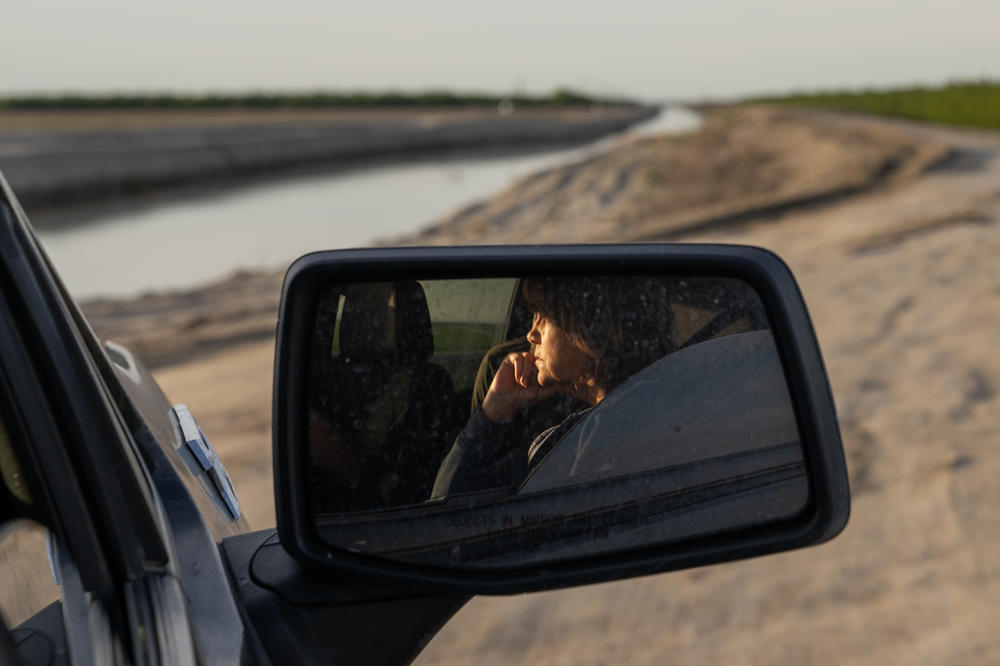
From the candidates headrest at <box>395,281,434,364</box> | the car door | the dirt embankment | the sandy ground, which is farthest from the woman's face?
the dirt embankment

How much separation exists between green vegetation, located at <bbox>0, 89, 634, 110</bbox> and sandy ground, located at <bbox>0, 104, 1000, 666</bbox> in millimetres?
77796

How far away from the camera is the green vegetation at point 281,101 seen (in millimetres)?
79250

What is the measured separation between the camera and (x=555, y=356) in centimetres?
137

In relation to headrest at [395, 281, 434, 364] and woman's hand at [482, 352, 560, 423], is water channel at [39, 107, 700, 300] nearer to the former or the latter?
headrest at [395, 281, 434, 364]

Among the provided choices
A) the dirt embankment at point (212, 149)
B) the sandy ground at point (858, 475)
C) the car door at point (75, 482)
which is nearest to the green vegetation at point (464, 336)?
the car door at point (75, 482)

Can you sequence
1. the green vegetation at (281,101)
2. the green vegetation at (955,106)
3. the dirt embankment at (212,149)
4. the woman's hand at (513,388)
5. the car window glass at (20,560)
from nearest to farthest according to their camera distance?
the car window glass at (20,560) < the woman's hand at (513,388) < the dirt embankment at (212,149) < the green vegetation at (955,106) < the green vegetation at (281,101)

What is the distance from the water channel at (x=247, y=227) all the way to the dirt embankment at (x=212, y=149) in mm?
3061

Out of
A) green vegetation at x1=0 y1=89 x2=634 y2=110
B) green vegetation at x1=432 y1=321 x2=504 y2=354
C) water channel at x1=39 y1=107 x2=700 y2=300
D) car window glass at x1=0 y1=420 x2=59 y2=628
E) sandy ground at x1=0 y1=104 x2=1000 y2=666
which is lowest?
green vegetation at x1=0 y1=89 x2=634 y2=110

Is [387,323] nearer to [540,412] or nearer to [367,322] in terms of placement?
[367,322]

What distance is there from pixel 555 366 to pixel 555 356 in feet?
0.05

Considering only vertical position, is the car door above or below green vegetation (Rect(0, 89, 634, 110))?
above

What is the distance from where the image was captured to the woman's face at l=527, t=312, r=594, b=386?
53.6 inches

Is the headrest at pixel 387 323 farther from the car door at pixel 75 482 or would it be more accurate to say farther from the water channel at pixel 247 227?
the water channel at pixel 247 227

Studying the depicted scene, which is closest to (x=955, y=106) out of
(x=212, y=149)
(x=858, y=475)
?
(x=212, y=149)
